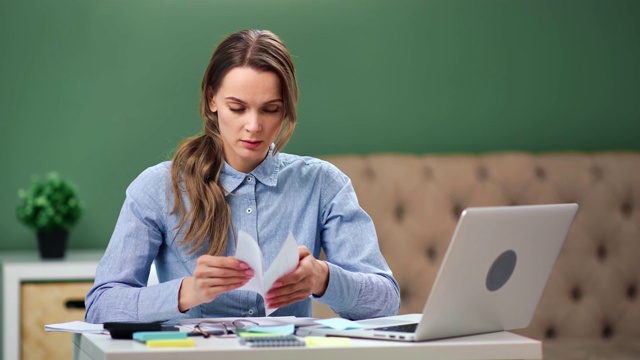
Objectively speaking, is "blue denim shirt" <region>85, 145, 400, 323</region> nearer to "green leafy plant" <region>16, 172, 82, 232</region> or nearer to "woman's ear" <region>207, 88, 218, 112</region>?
"woman's ear" <region>207, 88, 218, 112</region>

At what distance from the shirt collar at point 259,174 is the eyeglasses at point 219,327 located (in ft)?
1.41

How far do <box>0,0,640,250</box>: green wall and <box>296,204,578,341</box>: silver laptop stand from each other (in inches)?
77.6

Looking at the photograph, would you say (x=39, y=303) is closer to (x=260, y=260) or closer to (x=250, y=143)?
(x=250, y=143)

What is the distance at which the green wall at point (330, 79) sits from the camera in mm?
3611

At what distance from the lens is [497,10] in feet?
12.5

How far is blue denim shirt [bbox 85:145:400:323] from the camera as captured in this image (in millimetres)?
2004

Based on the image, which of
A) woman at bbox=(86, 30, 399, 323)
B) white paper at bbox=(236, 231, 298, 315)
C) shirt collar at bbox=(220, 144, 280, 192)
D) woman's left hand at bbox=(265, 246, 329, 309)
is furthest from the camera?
shirt collar at bbox=(220, 144, 280, 192)

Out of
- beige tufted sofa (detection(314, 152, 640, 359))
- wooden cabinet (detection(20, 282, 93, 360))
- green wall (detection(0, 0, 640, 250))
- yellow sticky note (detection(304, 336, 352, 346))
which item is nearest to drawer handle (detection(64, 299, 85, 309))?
wooden cabinet (detection(20, 282, 93, 360))

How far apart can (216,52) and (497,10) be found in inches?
72.5

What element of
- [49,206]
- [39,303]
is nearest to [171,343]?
[39,303]

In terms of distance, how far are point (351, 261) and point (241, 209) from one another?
0.28 m

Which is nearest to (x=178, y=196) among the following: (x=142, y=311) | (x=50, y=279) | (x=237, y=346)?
(x=142, y=311)

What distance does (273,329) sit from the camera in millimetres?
1735

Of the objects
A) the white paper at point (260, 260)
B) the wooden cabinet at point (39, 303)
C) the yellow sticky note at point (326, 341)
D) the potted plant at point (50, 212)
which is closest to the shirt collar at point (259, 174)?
the white paper at point (260, 260)
